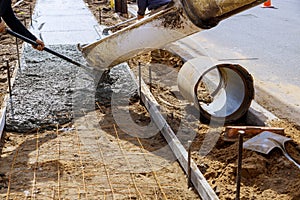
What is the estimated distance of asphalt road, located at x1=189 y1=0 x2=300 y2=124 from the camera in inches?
246

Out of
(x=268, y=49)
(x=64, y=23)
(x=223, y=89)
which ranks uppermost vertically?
(x=223, y=89)

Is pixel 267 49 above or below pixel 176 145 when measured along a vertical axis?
below

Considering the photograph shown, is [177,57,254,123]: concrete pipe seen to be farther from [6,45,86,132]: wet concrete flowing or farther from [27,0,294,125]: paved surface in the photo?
[6,45,86,132]: wet concrete flowing

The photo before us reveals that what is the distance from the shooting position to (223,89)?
6059 mm

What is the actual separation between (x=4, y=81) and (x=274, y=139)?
4.22 metres

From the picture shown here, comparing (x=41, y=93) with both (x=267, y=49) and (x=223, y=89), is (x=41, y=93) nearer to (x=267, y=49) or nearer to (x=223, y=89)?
(x=223, y=89)

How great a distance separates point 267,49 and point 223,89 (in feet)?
10.3

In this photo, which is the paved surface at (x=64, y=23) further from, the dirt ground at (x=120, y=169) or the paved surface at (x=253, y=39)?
the dirt ground at (x=120, y=169)

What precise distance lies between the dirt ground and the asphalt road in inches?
42.7

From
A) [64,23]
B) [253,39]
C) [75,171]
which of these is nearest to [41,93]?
[75,171]

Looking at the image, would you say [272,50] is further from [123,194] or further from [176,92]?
[123,194]

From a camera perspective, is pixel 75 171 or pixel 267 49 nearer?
pixel 75 171

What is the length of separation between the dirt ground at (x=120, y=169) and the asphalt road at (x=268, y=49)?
108 cm

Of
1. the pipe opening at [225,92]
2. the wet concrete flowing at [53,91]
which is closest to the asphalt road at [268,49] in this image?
the pipe opening at [225,92]
